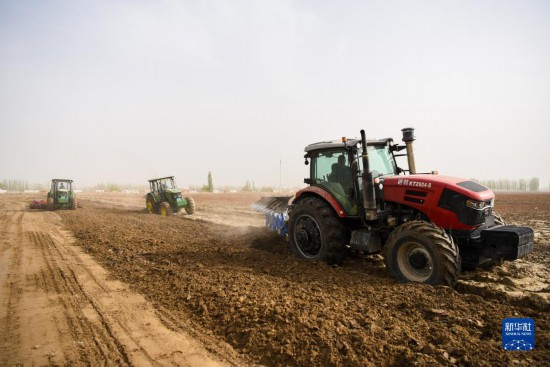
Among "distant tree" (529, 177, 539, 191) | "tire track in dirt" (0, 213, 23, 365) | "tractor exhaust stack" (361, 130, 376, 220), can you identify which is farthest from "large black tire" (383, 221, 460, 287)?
"distant tree" (529, 177, 539, 191)

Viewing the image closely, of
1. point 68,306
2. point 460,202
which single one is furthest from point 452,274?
point 68,306

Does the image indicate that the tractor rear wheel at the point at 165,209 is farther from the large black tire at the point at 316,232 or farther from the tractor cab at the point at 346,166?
the tractor cab at the point at 346,166

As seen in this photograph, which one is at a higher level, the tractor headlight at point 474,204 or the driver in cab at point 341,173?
the driver in cab at point 341,173

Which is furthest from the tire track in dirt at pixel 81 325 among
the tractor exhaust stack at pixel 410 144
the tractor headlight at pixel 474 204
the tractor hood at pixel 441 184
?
the tractor exhaust stack at pixel 410 144

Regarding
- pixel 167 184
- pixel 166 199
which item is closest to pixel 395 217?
pixel 166 199

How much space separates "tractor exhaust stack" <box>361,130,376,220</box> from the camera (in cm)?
517

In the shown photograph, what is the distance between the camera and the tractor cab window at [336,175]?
575 centimetres

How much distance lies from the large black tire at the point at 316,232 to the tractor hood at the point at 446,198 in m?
1.13

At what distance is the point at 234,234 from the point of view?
31.8 ft

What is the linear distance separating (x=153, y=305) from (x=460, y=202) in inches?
175

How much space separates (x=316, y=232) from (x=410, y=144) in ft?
7.59

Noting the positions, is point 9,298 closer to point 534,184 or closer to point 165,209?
point 165,209

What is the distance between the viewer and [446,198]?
478 centimetres

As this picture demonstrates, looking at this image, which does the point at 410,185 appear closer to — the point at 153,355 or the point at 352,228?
the point at 352,228
